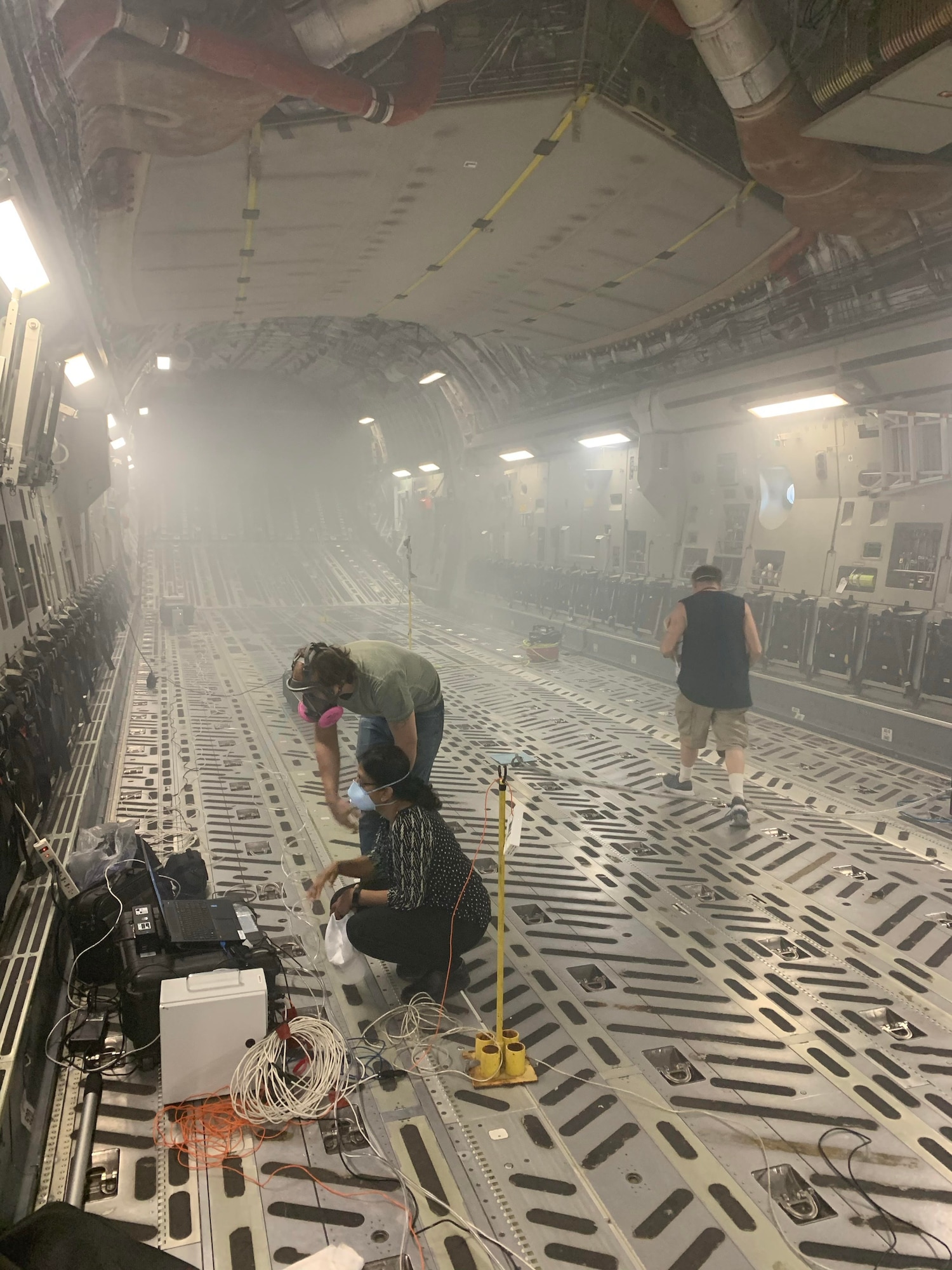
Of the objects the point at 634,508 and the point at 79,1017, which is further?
the point at 634,508

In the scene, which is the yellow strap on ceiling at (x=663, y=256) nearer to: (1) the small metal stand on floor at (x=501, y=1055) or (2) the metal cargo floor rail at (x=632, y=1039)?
(2) the metal cargo floor rail at (x=632, y=1039)

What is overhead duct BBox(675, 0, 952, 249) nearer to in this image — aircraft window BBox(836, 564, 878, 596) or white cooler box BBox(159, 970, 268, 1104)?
aircraft window BBox(836, 564, 878, 596)

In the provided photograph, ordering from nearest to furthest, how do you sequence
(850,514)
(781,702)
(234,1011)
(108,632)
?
1. (234,1011)
2. (850,514)
3. (781,702)
4. (108,632)

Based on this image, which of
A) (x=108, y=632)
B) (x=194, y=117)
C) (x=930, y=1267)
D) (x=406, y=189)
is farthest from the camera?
(x=108, y=632)

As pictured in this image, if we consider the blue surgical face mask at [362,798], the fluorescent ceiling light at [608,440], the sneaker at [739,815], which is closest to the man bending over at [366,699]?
the blue surgical face mask at [362,798]

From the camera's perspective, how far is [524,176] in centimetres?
564

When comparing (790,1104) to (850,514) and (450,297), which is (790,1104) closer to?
(850,514)

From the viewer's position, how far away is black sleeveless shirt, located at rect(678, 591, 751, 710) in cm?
599

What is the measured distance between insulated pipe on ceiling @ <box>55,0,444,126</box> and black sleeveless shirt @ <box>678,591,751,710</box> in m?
3.76

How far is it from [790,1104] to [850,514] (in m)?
6.37

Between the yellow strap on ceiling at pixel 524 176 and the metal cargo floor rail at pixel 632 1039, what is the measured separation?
423 cm

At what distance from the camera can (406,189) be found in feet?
19.2

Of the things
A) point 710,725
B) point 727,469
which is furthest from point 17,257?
point 727,469

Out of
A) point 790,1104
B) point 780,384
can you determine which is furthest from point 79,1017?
point 780,384
